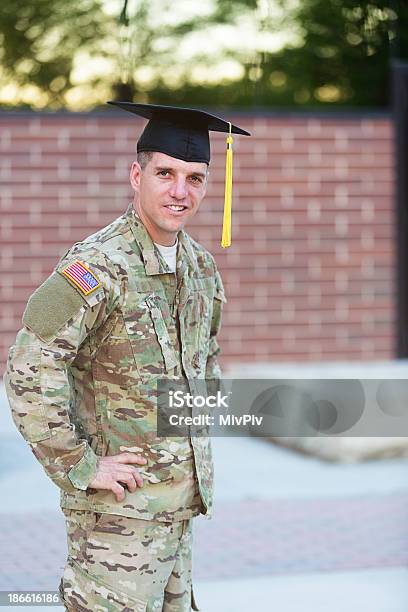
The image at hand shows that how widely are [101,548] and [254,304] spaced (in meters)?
7.98

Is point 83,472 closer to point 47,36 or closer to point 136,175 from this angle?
point 136,175

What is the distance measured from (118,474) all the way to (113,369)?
10.6 inches

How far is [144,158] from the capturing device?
3.06 meters

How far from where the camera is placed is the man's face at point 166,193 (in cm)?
294

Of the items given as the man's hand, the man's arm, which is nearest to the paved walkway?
the man's hand

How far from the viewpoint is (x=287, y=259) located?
10.9 metres

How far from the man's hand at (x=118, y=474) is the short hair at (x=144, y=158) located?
79cm

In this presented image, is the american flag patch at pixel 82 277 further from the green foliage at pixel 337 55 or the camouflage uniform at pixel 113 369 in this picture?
the green foliage at pixel 337 55

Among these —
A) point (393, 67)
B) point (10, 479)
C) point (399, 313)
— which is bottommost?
point (10, 479)

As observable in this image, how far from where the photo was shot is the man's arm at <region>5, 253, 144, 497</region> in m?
2.74

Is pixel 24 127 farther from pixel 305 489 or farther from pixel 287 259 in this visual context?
pixel 305 489

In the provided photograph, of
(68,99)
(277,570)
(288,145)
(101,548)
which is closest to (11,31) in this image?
(68,99)
